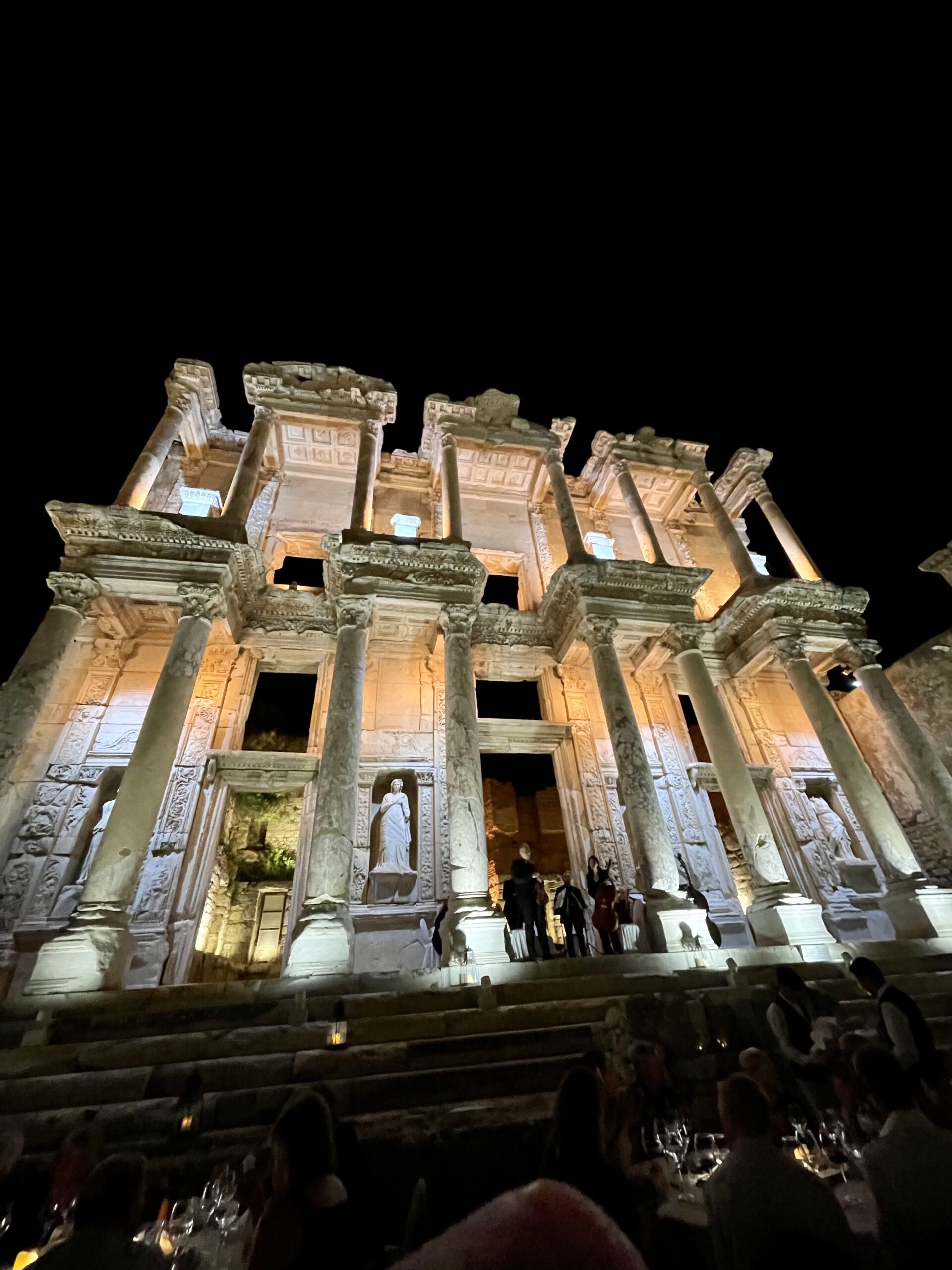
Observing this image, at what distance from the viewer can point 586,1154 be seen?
2564 millimetres

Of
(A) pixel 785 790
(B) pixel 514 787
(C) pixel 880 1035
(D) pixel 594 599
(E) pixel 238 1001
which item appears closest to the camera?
(C) pixel 880 1035

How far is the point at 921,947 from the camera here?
375 inches

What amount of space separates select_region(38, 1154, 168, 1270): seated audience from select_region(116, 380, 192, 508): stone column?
13019mm

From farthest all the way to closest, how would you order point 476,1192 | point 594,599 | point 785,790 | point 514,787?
point 514,787, point 785,790, point 594,599, point 476,1192

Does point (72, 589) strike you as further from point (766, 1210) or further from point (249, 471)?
point (766, 1210)

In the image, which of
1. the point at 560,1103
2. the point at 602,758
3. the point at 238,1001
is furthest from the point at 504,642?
the point at 560,1103

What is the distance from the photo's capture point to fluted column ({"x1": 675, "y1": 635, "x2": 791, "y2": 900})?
446 inches

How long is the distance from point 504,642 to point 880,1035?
37.1 feet

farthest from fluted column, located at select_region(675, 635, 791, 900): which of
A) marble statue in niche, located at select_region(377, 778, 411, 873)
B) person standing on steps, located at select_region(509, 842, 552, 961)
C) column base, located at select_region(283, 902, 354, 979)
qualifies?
column base, located at select_region(283, 902, 354, 979)

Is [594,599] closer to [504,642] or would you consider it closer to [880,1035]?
[504,642]

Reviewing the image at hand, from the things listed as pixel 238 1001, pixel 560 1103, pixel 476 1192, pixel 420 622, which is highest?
pixel 420 622

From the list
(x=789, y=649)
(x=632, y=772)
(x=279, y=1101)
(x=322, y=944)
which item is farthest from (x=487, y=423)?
(x=279, y=1101)

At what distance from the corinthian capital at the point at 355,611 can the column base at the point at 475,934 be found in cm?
591

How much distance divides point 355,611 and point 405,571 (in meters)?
1.54
